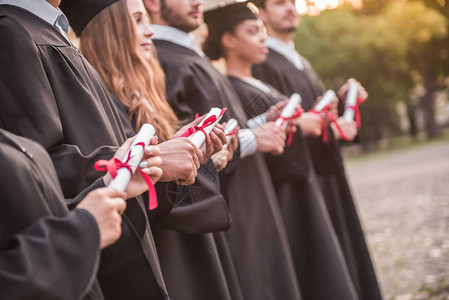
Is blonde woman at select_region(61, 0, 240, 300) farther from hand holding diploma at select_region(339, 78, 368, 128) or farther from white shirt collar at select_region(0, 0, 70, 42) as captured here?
hand holding diploma at select_region(339, 78, 368, 128)

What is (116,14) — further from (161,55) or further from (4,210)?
(4,210)

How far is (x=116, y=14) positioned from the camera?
2.63 m

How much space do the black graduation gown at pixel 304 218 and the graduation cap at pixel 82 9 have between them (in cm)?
148

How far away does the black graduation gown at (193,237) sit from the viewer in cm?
248

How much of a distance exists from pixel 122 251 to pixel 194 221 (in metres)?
0.67

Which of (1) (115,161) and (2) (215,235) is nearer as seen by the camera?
(1) (115,161)

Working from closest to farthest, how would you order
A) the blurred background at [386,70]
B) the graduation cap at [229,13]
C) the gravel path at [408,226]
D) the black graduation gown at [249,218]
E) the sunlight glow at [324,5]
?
the black graduation gown at [249,218] < the graduation cap at [229,13] < the gravel path at [408,226] < the blurred background at [386,70] < the sunlight glow at [324,5]

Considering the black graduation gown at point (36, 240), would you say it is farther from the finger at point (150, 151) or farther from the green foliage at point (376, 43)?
the green foliage at point (376, 43)

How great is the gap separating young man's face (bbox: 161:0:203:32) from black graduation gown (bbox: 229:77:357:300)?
696 mm

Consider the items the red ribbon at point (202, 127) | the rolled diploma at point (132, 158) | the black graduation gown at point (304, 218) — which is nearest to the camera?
the rolled diploma at point (132, 158)

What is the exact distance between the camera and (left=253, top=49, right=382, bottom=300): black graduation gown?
446cm

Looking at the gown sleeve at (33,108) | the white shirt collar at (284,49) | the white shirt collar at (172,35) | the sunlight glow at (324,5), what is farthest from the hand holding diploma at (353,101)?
the sunlight glow at (324,5)

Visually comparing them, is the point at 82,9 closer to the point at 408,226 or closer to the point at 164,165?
the point at 164,165

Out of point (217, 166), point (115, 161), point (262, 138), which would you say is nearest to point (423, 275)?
point (262, 138)
